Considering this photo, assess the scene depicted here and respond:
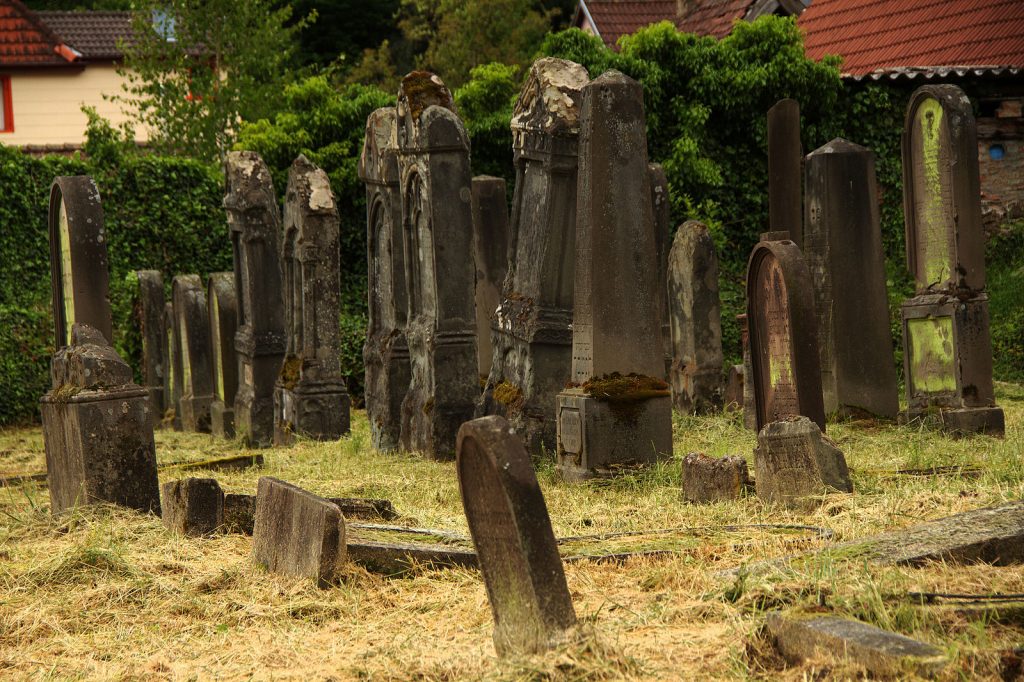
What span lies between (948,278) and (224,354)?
7.44 m

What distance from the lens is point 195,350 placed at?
45.9ft

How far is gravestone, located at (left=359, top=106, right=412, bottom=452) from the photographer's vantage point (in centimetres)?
1105

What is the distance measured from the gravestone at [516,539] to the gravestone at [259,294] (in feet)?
27.7

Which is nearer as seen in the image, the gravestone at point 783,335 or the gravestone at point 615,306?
the gravestone at point 783,335

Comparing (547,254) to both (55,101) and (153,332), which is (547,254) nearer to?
(153,332)

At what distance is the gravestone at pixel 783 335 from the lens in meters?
7.78

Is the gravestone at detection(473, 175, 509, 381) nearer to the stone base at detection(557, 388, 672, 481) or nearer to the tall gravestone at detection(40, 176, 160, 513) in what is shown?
the stone base at detection(557, 388, 672, 481)

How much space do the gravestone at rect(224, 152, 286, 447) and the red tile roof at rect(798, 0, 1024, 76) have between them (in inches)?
405

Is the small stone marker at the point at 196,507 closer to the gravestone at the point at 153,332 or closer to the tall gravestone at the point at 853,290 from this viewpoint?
the tall gravestone at the point at 853,290

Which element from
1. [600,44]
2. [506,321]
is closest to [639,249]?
[506,321]

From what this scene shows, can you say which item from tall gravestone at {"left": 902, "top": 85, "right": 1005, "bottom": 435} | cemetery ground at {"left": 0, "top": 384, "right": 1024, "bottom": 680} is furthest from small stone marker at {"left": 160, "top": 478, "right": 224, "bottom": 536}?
tall gravestone at {"left": 902, "top": 85, "right": 1005, "bottom": 435}

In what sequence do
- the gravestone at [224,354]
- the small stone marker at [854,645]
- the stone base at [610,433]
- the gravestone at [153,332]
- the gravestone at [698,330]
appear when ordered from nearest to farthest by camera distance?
the small stone marker at [854,645]
the stone base at [610,433]
the gravestone at [698,330]
the gravestone at [224,354]
the gravestone at [153,332]

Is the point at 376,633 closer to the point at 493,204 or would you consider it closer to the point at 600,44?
the point at 493,204

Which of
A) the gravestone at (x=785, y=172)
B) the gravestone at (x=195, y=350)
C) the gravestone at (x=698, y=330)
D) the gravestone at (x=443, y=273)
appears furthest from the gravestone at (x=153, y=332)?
the gravestone at (x=785, y=172)
